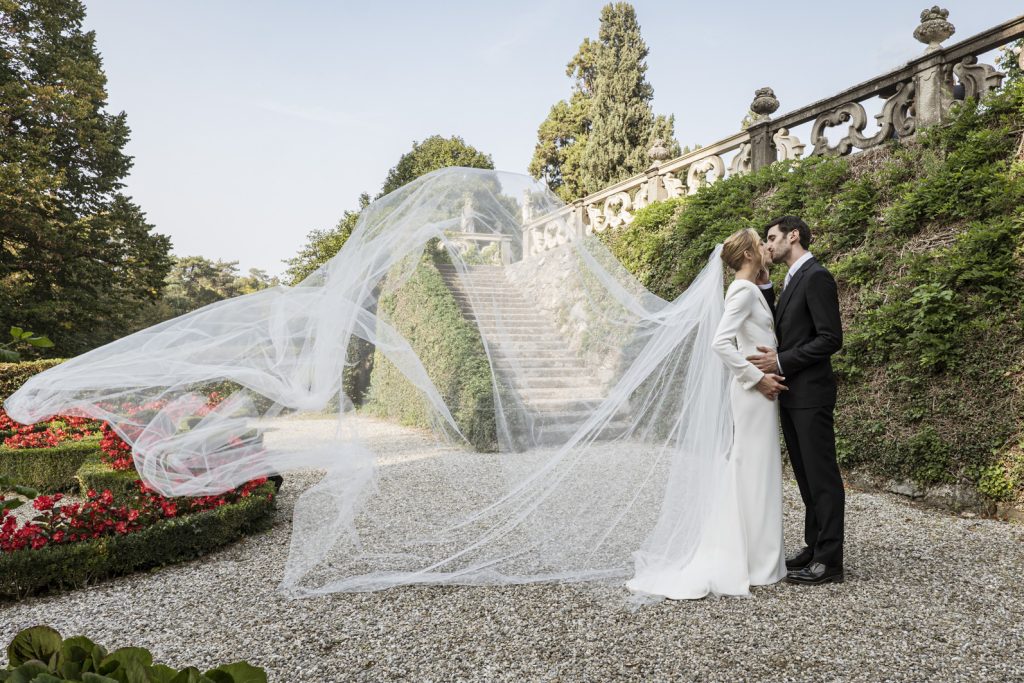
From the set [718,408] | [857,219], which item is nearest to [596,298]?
[718,408]

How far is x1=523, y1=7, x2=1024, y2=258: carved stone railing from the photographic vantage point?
4336 millimetres

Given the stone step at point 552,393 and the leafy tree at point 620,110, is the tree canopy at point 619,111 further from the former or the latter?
the stone step at point 552,393

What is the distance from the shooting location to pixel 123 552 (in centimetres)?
434

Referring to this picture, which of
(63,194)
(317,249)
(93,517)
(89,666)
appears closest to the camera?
(89,666)

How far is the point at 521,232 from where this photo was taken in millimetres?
3752

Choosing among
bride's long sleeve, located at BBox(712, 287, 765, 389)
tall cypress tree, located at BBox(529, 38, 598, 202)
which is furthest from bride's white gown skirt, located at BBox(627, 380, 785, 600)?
tall cypress tree, located at BBox(529, 38, 598, 202)

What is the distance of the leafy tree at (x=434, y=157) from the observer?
2902 centimetres

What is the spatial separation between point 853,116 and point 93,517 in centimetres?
888

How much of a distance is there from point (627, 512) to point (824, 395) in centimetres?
144

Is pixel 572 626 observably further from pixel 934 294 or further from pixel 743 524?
pixel 934 294

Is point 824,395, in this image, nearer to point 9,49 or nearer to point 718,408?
point 718,408

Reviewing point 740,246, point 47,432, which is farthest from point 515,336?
point 47,432

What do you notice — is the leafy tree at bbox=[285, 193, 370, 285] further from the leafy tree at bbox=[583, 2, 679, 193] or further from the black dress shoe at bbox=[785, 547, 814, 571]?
the black dress shoe at bbox=[785, 547, 814, 571]

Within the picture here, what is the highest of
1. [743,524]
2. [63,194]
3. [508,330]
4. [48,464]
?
[63,194]
